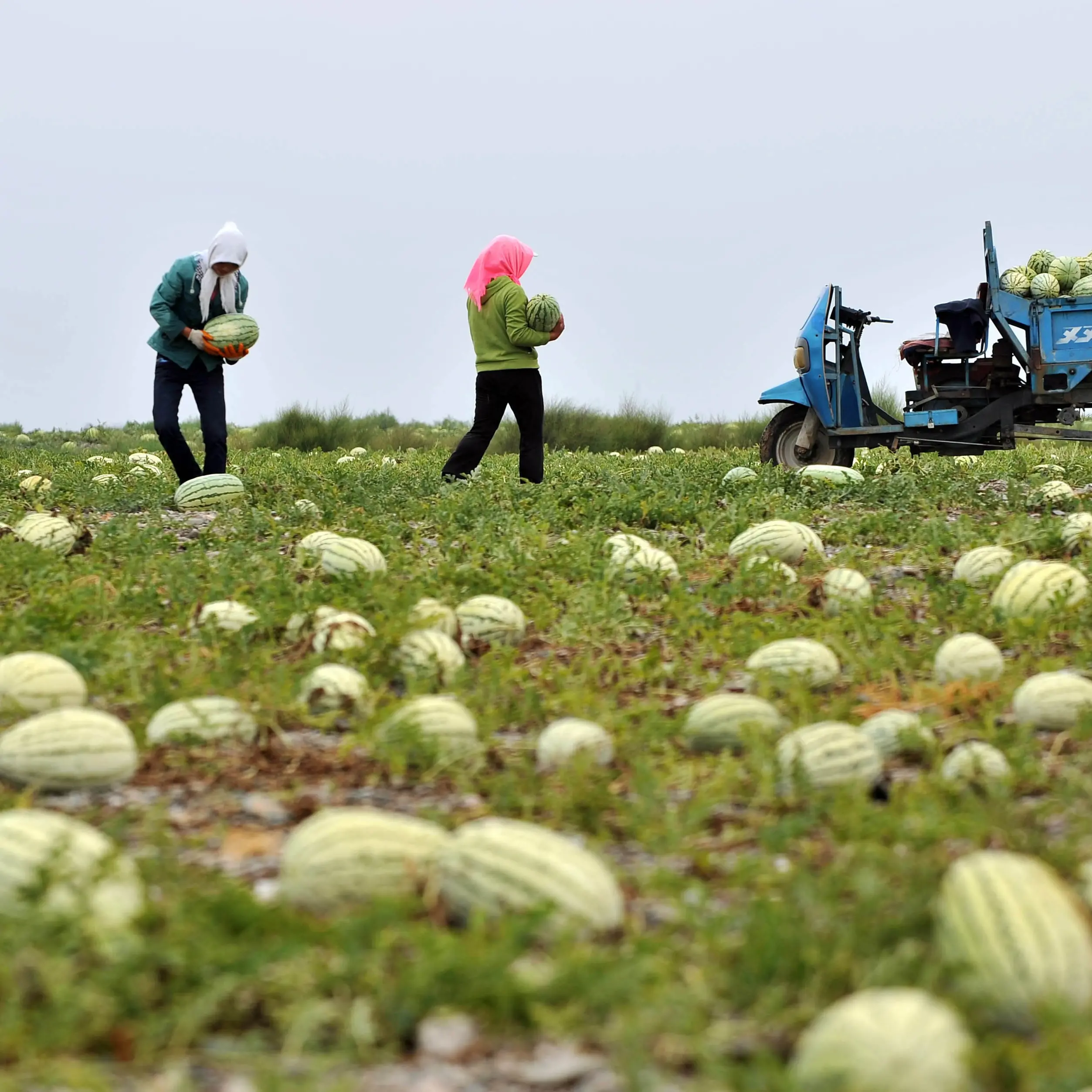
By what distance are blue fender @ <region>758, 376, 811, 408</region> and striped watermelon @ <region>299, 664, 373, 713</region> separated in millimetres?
9939

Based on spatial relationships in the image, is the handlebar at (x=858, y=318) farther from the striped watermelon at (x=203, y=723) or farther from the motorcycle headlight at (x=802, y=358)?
the striped watermelon at (x=203, y=723)

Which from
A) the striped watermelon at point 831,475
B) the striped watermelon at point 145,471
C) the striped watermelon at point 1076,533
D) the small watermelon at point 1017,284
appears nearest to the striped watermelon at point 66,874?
the striped watermelon at point 1076,533

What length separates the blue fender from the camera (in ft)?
43.0

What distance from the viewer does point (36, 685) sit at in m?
3.66

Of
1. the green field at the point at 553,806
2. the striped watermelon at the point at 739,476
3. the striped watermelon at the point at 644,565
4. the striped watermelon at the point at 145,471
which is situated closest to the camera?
the green field at the point at 553,806

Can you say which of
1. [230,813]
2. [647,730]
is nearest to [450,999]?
[230,813]

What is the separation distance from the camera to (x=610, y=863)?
2486 mm

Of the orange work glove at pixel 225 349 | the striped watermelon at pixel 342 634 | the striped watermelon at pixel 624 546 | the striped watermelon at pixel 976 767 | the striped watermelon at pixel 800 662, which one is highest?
the orange work glove at pixel 225 349

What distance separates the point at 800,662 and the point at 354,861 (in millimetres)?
2039

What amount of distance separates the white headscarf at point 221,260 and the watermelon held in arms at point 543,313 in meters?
2.08

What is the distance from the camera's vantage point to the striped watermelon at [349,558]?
549 centimetres

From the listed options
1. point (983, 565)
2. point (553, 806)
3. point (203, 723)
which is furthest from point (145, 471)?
point (553, 806)

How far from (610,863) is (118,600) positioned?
11.0 ft

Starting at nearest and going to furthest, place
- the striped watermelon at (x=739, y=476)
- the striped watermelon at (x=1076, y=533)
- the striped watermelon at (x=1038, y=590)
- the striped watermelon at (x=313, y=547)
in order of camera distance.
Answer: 1. the striped watermelon at (x=1038, y=590)
2. the striped watermelon at (x=313, y=547)
3. the striped watermelon at (x=1076, y=533)
4. the striped watermelon at (x=739, y=476)
